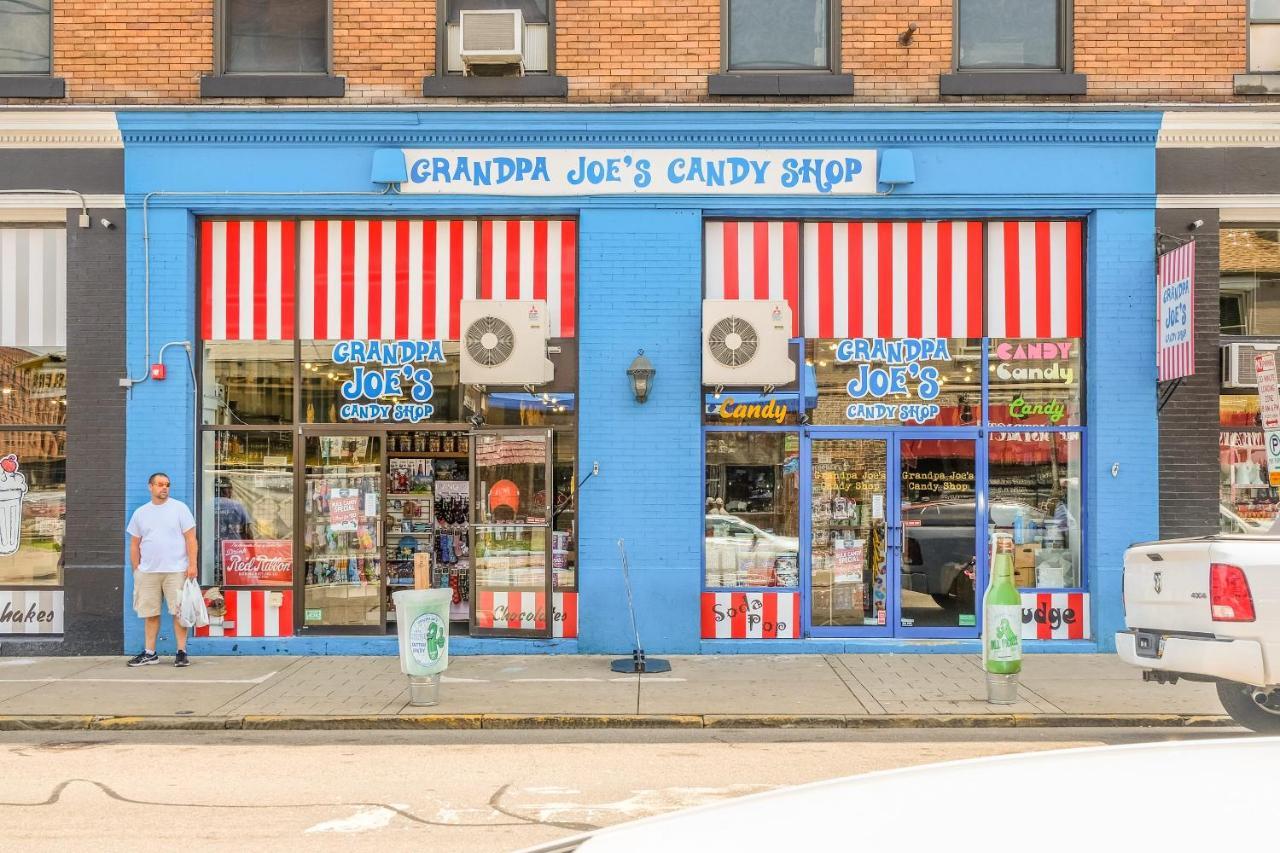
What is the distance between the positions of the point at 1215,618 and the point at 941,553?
469 cm

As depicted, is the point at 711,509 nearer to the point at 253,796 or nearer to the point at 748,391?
the point at 748,391

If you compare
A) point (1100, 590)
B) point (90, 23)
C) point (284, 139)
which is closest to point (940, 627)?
point (1100, 590)

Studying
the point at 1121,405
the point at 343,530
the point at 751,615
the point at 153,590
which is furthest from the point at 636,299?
the point at 153,590

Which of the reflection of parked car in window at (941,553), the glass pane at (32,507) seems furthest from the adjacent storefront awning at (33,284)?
the reflection of parked car in window at (941,553)

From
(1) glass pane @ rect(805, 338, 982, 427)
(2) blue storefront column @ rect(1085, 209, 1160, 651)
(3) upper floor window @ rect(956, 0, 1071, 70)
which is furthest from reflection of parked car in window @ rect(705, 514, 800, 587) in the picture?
(3) upper floor window @ rect(956, 0, 1071, 70)

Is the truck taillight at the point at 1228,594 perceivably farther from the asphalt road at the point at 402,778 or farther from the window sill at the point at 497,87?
the window sill at the point at 497,87

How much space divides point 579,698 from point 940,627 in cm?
448

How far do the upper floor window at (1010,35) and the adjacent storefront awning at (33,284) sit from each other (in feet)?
33.3

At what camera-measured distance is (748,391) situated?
11852 millimetres

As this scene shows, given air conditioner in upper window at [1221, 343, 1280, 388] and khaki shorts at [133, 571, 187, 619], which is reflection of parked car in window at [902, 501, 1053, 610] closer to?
air conditioner in upper window at [1221, 343, 1280, 388]

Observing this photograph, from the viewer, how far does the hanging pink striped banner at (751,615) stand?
11773 mm

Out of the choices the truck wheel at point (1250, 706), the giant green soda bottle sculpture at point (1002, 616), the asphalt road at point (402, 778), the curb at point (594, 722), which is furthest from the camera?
the giant green soda bottle sculpture at point (1002, 616)

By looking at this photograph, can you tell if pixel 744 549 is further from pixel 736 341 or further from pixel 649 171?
pixel 649 171

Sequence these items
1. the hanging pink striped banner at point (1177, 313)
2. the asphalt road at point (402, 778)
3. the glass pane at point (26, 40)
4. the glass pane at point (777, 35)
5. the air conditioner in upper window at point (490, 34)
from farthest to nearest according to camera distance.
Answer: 1. the glass pane at point (26, 40)
2. the glass pane at point (777, 35)
3. the air conditioner in upper window at point (490, 34)
4. the hanging pink striped banner at point (1177, 313)
5. the asphalt road at point (402, 778)
